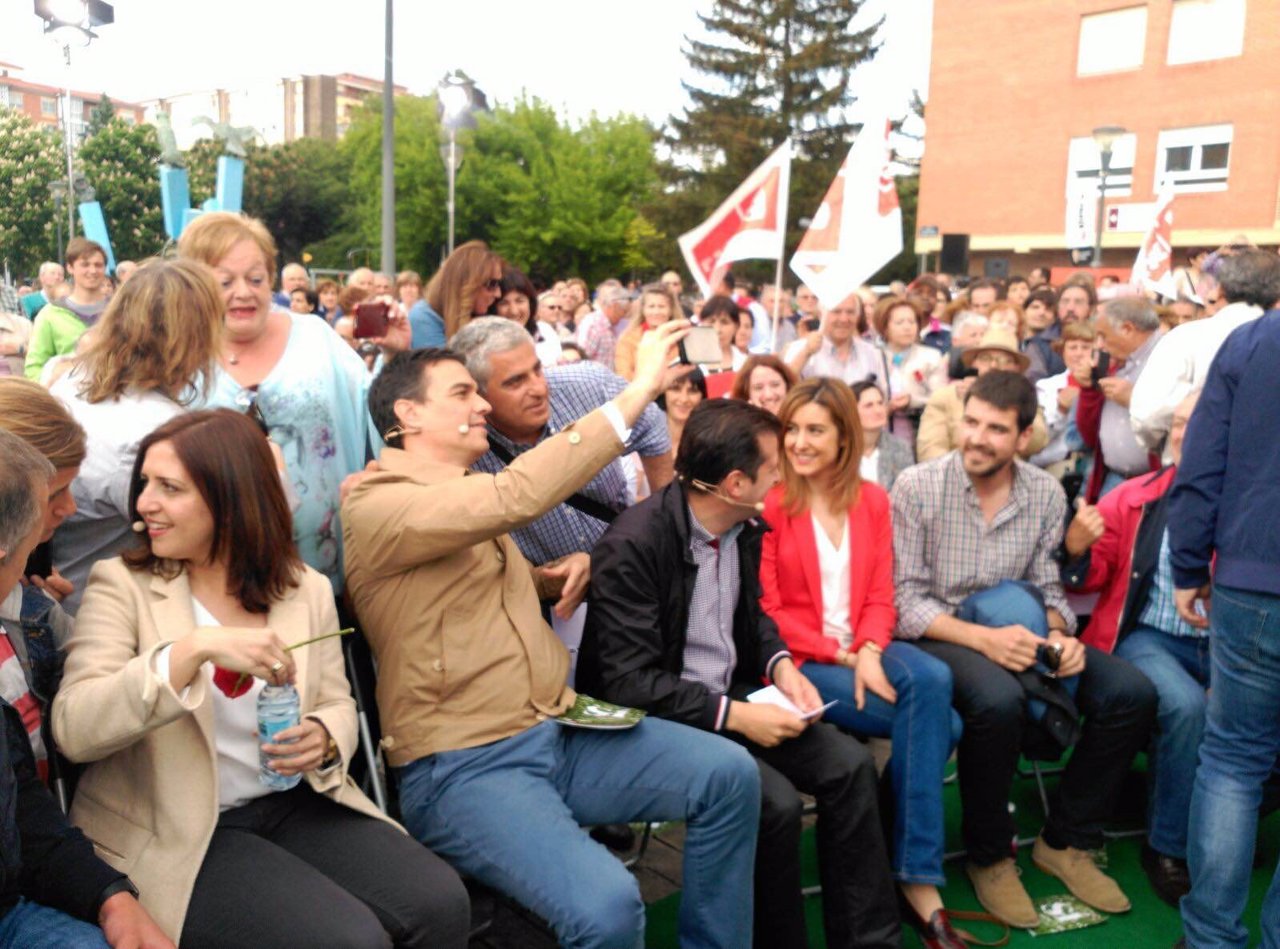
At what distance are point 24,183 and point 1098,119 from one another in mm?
33981

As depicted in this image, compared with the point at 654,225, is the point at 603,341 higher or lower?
lower

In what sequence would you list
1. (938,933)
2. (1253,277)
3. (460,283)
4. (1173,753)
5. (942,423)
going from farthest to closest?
1. (942,423)
2. (460,283)
3. (1253,277)
4. (1173,753)
5. (938,933)

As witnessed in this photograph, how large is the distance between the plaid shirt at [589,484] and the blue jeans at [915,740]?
94 cm

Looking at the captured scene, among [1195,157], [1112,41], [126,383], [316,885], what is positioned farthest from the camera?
[1112,41]

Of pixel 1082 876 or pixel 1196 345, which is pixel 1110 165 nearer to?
pixel 1196 345

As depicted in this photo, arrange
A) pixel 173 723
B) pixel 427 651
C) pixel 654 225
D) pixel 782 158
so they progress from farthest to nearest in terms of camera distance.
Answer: pixel 654 225, pixel 782 158, pixel 427 651, pixel 173 723

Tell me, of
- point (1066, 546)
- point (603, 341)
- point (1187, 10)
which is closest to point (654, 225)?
point (1187, 10)

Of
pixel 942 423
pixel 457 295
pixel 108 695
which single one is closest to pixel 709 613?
pixel 108 695

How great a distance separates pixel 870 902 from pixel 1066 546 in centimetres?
164

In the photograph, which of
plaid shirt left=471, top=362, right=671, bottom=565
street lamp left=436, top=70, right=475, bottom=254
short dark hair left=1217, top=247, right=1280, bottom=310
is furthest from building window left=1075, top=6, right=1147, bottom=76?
plaid shirt left=471, top=362, right=671, bottom=565

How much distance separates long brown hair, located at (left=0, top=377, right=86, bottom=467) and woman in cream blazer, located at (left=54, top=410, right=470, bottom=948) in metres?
0.16

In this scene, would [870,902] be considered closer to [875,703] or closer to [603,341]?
[875,703]

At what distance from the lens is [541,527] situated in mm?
3479

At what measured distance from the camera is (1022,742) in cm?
370
